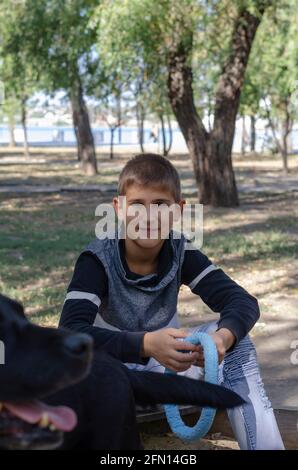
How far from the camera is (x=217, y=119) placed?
46.4 ft

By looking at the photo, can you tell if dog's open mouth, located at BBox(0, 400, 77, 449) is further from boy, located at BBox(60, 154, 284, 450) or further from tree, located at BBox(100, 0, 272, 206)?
tree, located at BBox(100, 0, 272, 206)

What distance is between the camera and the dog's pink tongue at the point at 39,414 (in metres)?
1.73

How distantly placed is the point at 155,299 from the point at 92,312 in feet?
1.14

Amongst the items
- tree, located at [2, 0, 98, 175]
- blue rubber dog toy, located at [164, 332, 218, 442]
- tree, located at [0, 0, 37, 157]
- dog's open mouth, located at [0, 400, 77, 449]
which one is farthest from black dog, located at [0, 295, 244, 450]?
tree, located at [0, 0, 37, 157]

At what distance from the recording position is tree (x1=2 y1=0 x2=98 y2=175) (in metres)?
13.6

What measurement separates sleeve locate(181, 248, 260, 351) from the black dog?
2.89ft

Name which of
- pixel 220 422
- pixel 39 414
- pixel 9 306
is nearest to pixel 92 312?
pixel 220 422

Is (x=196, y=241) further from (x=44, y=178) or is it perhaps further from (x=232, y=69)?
(x=44, y=178)

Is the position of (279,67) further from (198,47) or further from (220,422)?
(220,422)

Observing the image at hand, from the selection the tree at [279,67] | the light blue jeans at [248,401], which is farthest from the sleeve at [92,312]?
the tree at [279,67]

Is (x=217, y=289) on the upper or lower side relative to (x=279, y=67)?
lower

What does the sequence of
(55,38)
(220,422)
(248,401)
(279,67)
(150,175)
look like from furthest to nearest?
1. (279,67)
2. (55,38)
3. (220,422)
4. (150,175)
5. (248,401)

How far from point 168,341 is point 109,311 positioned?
595 mm

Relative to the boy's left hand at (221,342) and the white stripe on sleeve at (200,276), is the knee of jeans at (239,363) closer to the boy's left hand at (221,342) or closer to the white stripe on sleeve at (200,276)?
the boy's left hand at (221,342)
